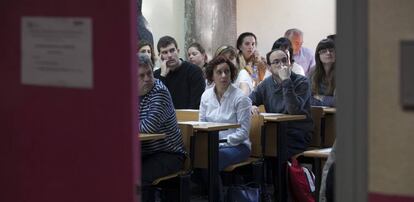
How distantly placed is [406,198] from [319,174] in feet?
6.95

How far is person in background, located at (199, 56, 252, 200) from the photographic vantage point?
4859 mm

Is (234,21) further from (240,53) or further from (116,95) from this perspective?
(116,95)

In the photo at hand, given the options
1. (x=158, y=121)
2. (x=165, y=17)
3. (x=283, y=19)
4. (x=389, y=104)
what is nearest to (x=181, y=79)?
(x=158, y=121)

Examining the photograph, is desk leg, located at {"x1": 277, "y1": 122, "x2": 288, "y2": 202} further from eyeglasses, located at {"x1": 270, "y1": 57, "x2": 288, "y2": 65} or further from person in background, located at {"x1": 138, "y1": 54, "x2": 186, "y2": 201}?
person in background, located at {"x1": 138, "y1": 54, "x2": 186, "y2": 201}

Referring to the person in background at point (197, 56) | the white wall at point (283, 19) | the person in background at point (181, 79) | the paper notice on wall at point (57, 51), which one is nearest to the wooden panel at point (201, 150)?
the person in background at point (181, 79)

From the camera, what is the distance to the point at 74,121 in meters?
1.76

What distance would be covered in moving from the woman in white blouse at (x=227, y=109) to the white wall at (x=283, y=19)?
4639 millimetres

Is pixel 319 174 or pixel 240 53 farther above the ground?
pixel 240 53

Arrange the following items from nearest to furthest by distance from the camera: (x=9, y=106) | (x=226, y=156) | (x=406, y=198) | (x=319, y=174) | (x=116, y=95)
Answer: (x=406, y=198), (x=116, y=95), (x=9, y=106), (x=319, y=174), (x=226, y=156)

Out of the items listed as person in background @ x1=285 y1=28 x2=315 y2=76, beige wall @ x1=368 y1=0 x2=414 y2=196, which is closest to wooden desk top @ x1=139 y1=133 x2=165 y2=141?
beige wall @ x1=368 y1=0 x2=414 y2=196

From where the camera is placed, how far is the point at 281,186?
5.02m

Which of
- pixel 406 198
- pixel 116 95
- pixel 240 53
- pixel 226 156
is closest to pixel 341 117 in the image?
pixel 406 198

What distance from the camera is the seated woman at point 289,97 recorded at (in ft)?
16.9

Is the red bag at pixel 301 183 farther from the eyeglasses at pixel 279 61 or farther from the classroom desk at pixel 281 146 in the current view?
the eyeglasses at pixel 279 61
